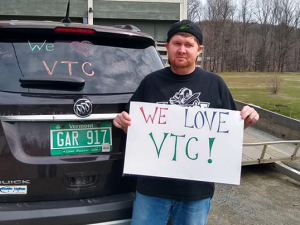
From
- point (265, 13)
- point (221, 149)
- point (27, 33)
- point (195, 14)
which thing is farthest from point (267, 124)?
point (265, 13)

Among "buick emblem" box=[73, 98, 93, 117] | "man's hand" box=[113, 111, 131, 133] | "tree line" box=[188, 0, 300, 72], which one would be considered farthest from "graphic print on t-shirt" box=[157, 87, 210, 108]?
"tree line" box=[188, 0, 300, 72]

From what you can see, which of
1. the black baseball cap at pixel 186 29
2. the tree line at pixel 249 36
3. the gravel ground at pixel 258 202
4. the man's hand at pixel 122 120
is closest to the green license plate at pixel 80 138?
the man's hand at pixel 122 120

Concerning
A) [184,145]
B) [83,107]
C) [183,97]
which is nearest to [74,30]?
[83,107]

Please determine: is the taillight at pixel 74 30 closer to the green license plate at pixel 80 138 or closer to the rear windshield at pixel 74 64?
the rear windshield at pixel 74 64

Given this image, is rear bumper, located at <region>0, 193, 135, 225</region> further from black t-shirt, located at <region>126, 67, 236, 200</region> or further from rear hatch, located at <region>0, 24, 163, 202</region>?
black t-shirt, located at <region>126, 67, 236, 200</region>

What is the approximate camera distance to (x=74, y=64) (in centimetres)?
238

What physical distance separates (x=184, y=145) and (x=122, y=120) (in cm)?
45

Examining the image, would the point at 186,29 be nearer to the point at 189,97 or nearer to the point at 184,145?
the point at 189,97

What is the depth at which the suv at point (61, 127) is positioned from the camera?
7.03ft

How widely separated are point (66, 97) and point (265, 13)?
2850 inches

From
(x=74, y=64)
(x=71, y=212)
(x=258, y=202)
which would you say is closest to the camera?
(x=71, y=212)

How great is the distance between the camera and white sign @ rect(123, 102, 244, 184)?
2242 millimetres

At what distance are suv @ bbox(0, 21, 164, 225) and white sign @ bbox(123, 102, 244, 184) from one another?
0.21 metres

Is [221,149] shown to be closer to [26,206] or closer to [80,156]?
[80,156]
